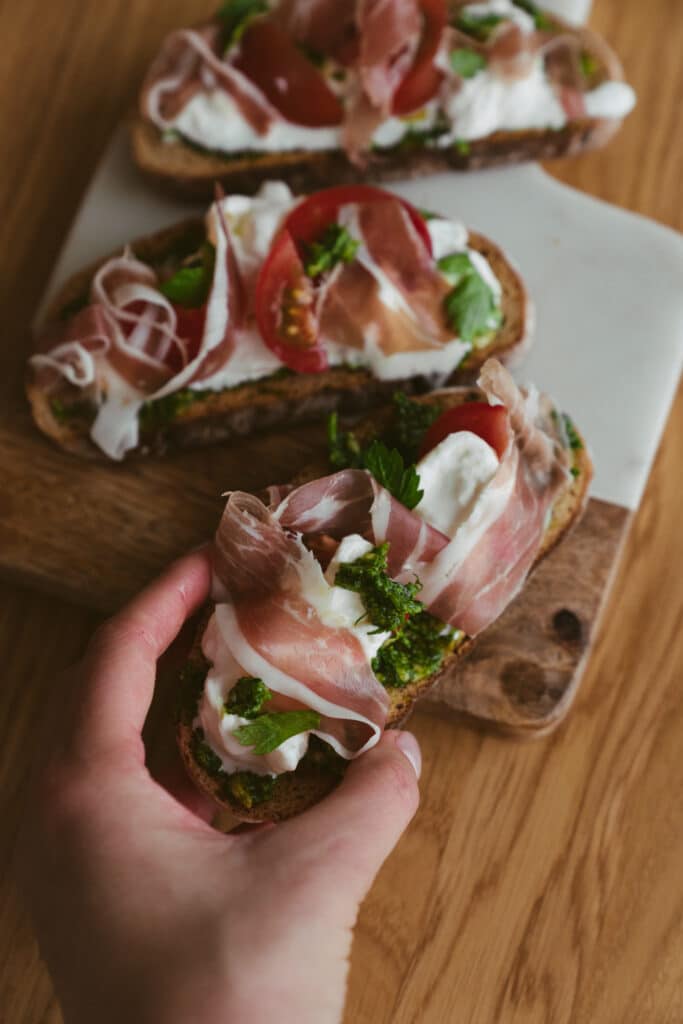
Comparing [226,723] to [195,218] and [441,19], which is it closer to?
[195,218]

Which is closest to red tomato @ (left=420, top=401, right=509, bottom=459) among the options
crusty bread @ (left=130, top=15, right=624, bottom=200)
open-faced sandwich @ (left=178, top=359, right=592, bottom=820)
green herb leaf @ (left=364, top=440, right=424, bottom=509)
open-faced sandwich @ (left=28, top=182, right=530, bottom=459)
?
open-faced sandwich @ (left=178, top=359, right=592, bottom=820)

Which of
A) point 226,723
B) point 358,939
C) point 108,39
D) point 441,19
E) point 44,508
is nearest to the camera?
point 226,723

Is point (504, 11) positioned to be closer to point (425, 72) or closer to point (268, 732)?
point (425, 72)

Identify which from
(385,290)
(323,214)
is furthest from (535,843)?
(323,214)

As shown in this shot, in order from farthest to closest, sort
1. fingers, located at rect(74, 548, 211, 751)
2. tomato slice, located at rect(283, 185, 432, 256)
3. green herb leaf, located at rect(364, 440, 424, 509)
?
tomato slice, located at rect(283, 185, 432, 256), green herb leaf, located at rect(364, 440, 424, 509), fingers, located at rect(74, 548, 211, 751)

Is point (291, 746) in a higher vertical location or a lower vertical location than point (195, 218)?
lower

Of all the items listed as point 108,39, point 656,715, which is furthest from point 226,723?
point 108,39

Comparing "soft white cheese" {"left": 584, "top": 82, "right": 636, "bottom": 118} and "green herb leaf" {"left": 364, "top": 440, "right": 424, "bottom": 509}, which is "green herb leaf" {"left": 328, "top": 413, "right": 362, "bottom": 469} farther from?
"soft white cheese" {"left": 584, "top": 82, "right": 636, "bottom": 118}
